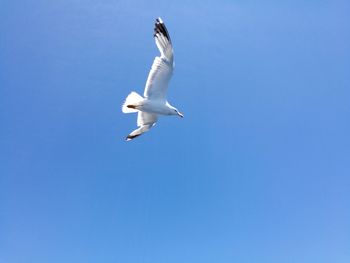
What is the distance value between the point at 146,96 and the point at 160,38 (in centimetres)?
147

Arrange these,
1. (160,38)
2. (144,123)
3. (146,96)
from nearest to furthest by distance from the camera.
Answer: (160,38) < (146,96) < (144,123)

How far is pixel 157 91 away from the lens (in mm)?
11047

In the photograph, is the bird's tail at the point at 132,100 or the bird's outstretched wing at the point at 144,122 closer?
the bird's tail at the point at 132,100

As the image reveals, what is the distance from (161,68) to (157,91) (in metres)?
0.68

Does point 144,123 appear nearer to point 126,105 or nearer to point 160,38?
point 126,105

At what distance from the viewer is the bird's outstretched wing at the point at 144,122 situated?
12.1 meters

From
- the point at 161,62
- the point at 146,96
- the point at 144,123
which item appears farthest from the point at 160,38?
the point at 144,123

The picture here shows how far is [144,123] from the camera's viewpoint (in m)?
12.3

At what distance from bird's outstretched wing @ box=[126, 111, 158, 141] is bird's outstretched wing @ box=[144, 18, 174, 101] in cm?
103

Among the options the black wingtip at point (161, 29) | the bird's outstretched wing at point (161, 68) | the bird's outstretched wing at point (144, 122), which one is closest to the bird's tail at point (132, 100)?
the bird's outstretched wing at point (161, 68)

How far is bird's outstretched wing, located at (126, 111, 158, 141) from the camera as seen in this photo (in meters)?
12.1

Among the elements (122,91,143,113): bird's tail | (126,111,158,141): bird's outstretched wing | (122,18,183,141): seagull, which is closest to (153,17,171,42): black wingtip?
(122,18,183,141): seagull

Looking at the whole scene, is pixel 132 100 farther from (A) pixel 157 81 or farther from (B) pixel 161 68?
(B) pixel 161 68

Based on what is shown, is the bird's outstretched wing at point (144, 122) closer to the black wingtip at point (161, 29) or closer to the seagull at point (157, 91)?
the seagull at point (157, 91)
